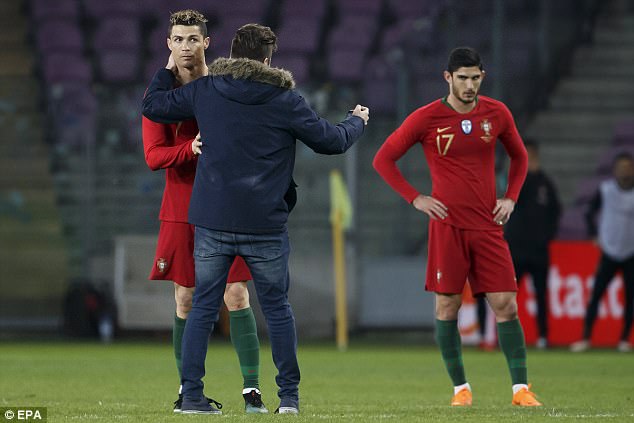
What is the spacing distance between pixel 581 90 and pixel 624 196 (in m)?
5.14

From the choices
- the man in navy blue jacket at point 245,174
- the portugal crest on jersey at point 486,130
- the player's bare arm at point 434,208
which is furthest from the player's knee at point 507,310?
the man in navy blue jacket at point 245,174

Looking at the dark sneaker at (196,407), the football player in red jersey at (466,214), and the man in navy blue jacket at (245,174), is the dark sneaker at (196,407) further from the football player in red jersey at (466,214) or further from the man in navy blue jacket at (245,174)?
the football player in red jersey at (466,214)

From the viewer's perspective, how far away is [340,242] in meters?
14.4

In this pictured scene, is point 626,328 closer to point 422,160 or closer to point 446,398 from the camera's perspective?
point 422,160

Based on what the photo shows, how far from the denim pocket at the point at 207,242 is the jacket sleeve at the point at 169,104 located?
0.52m

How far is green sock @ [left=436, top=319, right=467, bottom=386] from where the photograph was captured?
25.4 ft

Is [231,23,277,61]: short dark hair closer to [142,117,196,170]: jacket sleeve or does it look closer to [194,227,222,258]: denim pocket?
[142,117,196,170]: jacket sleeve

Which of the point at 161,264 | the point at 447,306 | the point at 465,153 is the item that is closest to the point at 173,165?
the point at 161,264

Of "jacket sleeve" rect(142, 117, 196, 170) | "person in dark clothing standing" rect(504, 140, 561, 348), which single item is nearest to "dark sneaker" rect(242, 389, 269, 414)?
"jacket sleeve" rect(142, 117, 196, 170)

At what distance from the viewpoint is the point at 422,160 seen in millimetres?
15156

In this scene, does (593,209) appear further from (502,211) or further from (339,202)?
(502,211)

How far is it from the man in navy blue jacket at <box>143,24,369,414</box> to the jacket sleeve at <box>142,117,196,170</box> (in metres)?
0.20

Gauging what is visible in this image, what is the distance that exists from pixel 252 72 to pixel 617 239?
846 cm

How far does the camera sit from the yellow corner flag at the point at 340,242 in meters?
14.4
